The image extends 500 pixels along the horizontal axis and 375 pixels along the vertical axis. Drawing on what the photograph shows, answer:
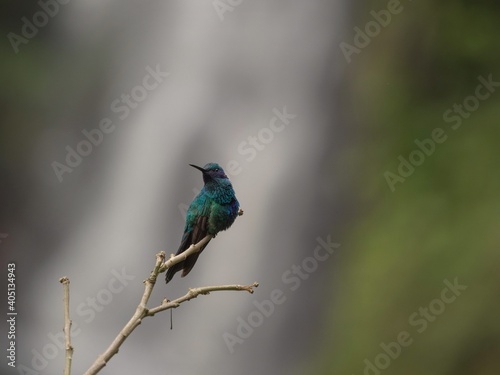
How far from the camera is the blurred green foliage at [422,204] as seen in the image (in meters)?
6.80

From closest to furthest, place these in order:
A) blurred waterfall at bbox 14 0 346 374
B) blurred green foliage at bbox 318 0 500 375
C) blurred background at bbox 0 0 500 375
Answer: blurred green foliage at bbox 318 0 500 375 → blurred background at bbox 0 0 500 375 → blurred waterfall at bbox 14 0 346 374

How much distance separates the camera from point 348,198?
8.61 meters

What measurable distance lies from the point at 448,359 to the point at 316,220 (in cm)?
266

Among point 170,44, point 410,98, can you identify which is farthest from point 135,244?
point 410,98

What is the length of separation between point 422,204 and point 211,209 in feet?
16.5

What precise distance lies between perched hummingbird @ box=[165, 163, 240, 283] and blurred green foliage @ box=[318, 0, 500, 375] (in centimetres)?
400

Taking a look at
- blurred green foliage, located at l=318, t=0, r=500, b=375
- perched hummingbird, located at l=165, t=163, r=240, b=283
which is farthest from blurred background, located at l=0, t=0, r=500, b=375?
perched hummingbird, located at l=165, t=163, r=240, b=283

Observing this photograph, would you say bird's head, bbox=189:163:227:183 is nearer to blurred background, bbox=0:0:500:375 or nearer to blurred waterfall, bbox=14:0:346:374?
blurred background, bbox=0:0:500:375

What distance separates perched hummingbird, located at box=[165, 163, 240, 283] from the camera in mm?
3359

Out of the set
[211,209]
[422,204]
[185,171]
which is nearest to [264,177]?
[185,171]

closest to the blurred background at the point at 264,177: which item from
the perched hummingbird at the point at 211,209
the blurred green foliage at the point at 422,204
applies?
the blurred green foliage at the point at 422,204

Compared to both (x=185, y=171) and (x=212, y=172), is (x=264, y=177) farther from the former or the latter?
(x=212, y=172)

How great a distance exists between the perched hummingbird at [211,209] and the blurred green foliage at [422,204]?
4.00m

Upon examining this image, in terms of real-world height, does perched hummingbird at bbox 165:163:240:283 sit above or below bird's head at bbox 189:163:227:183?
below
